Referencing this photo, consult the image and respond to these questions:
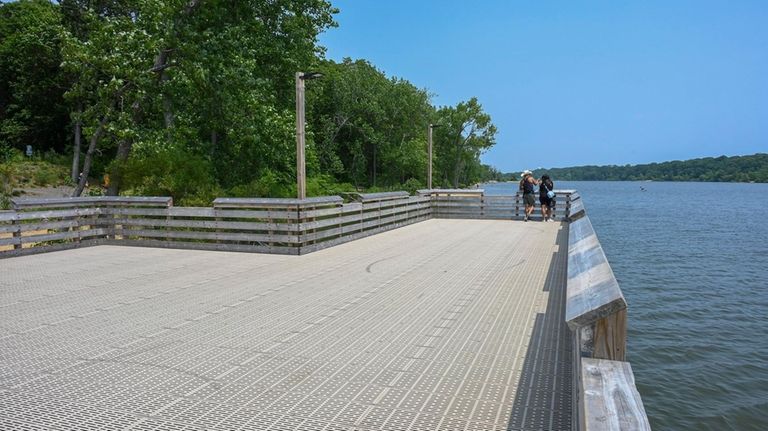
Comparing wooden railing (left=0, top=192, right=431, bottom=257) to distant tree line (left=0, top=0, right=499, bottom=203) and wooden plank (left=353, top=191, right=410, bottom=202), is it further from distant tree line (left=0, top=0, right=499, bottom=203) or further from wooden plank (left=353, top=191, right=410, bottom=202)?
distant tree line (left=0, top=0, right=499, bottom=203)

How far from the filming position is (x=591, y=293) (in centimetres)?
313

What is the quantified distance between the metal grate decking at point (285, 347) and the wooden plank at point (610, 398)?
2.35 ft

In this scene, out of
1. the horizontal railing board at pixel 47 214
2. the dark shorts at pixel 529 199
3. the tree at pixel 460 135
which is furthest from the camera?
the tree at pixel 460 135

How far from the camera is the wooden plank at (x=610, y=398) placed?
82.0 inches

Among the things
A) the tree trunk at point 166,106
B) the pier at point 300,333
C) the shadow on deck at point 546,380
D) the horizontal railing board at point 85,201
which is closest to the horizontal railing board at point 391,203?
the pier at point 300,333

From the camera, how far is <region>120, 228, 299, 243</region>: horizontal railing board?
10.4 m

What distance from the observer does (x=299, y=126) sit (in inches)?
417

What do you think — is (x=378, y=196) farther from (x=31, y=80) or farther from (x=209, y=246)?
(x=31, y=80)

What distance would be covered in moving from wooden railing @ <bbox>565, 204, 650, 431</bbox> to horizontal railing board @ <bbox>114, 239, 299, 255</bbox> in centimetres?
744

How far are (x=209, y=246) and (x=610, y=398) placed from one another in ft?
32.0

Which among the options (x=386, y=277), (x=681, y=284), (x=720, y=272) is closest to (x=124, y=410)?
(x=386, y=277)

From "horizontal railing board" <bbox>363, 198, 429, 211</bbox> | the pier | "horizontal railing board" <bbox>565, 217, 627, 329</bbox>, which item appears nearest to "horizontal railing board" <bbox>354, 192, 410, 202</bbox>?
"horizontal railing board" <bbox>363, 198, 429, 211</bbox>

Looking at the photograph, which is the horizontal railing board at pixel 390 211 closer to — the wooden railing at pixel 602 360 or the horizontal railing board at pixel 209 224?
the horizontal railing board at pixel 209 224

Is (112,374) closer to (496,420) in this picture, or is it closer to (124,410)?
(124,410)
